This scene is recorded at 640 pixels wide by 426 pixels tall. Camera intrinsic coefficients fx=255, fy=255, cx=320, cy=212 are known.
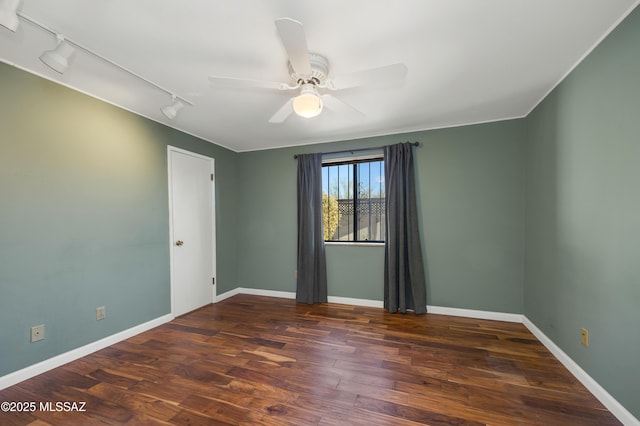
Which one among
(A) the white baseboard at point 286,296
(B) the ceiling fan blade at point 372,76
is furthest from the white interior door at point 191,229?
(B) the ceiling fan blade at point 372,76

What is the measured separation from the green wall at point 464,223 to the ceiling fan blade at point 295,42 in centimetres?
231

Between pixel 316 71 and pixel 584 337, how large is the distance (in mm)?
2828

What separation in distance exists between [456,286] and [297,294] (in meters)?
2.23

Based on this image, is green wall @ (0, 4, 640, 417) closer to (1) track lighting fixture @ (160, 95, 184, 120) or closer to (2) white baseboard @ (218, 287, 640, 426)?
(2) white baseboard @ (218, 287, 640, 426)

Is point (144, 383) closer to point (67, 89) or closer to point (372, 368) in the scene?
point (372, 368)

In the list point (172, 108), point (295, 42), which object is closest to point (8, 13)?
point (172, 108)

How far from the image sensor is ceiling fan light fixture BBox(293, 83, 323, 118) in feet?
5.74

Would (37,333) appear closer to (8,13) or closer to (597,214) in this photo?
(8,13)

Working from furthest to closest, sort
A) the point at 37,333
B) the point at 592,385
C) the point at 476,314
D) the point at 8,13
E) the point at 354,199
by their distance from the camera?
1. the point at 354,199
2. the point at 476,314
3. the point at 37,333
4. the point at 592,385
5. the point at 8,13

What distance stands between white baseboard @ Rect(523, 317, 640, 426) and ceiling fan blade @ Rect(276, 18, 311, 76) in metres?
2.85

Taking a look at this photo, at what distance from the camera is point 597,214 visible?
1.82 metres

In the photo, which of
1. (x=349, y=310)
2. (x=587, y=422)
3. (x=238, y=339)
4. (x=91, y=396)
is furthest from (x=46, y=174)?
(x=587, y=422)

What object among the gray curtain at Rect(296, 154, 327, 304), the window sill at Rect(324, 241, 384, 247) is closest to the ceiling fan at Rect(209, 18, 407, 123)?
the gray curtain at Rect(296, 154, 327, 304)

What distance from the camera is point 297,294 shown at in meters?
3.93
